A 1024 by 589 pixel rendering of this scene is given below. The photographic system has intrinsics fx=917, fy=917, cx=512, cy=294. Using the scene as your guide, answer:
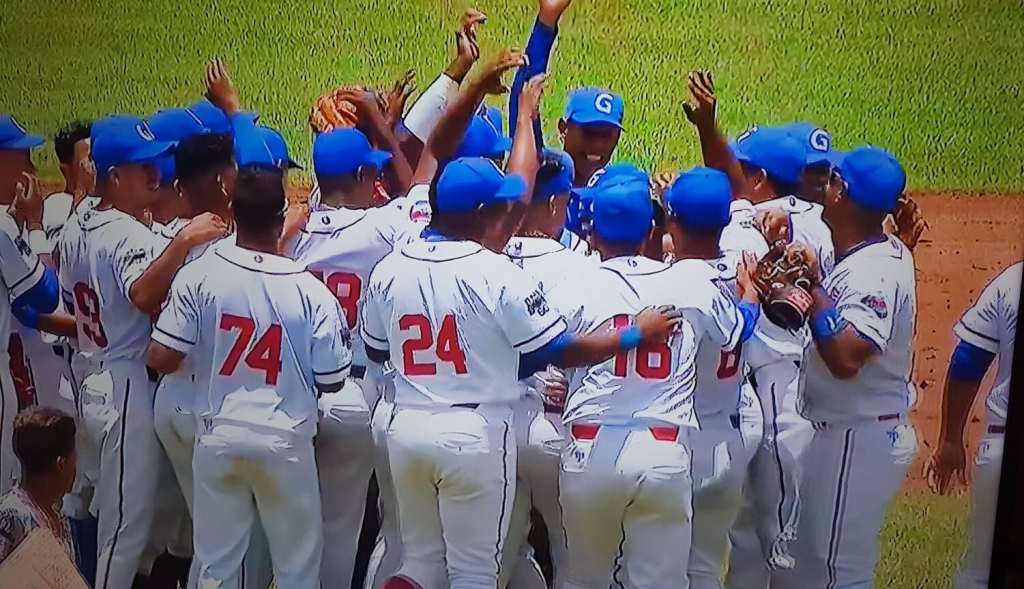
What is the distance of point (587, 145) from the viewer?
1463 mm

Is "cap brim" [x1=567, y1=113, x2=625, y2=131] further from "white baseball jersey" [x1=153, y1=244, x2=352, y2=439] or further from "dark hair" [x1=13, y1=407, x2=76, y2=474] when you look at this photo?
"dark hair" [x1=13, y1=407, x2=76, y2=474]

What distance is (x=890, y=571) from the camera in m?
1.53

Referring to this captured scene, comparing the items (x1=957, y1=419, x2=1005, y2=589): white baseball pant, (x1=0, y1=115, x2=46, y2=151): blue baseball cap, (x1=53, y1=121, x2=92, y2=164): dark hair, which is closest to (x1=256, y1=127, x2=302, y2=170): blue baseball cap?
(x1=53, y1=121, x2=92, y2=164): dark hair

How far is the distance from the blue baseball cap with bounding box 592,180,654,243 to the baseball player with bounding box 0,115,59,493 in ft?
3.29

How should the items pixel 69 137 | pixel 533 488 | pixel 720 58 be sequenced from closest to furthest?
pixel 720 58
pixel 533 488
pixel 69 137

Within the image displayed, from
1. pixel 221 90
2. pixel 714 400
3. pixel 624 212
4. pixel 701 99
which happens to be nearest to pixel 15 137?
pixel 221 90

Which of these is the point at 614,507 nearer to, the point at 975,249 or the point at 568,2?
the point at 975,249

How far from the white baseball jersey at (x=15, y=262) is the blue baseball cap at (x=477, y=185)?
31.2 inches

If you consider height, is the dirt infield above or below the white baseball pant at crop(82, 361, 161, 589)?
above

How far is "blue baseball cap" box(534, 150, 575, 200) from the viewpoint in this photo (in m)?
1.47

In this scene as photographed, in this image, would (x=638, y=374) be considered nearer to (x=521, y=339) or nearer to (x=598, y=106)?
(x=521, y=339)

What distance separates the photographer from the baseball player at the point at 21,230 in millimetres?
1660

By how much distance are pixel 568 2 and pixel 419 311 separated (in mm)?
546

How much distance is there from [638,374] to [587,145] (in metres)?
0.38
